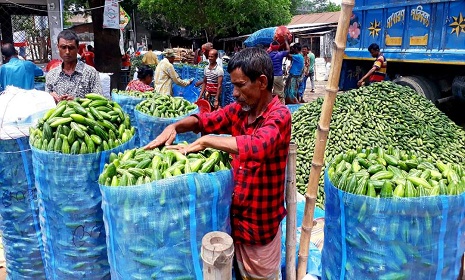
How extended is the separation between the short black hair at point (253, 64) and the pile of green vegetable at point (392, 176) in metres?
0.65

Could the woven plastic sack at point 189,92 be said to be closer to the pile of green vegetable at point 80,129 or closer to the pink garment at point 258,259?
the pile of green vegetable at point 80,129

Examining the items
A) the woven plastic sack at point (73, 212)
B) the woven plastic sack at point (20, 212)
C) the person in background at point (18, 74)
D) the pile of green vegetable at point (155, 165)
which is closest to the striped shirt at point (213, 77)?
the person in background at point (18, 74)

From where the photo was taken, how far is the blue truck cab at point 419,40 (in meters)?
7.33

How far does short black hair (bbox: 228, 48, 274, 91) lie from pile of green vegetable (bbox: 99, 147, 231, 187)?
0.44 metres

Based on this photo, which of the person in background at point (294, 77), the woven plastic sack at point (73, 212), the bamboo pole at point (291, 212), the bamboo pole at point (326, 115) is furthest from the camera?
the person in background at point (294, 77)

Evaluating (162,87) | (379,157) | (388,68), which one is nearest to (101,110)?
(379,157)

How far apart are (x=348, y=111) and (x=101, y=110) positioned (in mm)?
3864

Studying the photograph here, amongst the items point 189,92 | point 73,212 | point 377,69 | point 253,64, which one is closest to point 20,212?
point 73,212

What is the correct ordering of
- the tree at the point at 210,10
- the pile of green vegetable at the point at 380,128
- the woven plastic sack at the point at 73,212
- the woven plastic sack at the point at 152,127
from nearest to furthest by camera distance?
the woven plastic sack at the point at 73,212 < the woven plastic sack at the point at 152,127 < the pile of green vegetable at the point at 380,128 < the tree at the point at 210,10

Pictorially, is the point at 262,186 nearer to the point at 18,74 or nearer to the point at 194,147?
the point at 194,147

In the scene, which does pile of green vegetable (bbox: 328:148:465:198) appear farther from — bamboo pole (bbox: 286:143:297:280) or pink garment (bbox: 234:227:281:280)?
pink garment (bbox: 234:227:281:280)

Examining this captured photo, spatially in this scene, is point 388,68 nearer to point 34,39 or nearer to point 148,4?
point 148,4

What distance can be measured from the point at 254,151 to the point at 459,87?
23.5 feet

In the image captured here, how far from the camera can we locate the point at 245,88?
1962 millimetres
